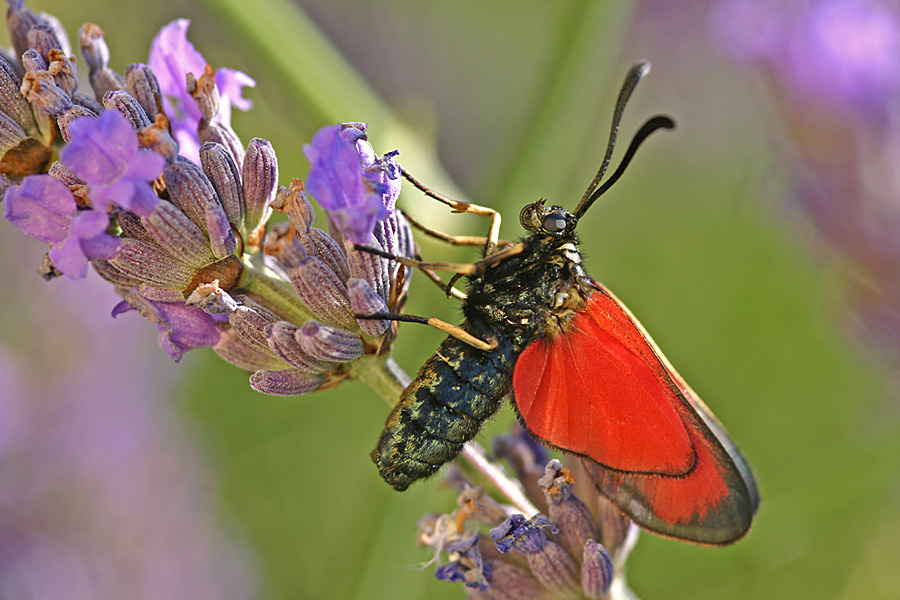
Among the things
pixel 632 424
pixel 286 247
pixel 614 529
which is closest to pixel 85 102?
pixel 286 247

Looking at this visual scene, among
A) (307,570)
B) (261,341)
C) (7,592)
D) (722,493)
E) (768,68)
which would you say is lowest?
(7,592)

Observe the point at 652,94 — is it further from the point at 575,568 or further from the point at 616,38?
the point at 575,568

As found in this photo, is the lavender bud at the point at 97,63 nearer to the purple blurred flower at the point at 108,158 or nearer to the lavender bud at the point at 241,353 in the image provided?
the purple blurred flower at the point at 108,158

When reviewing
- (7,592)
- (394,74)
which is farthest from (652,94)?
(7,592)

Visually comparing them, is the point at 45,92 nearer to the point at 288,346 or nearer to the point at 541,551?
the point at 288,346

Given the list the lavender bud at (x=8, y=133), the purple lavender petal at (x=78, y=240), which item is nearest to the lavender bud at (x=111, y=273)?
the purple lavender petal at (x=78, y=240)
